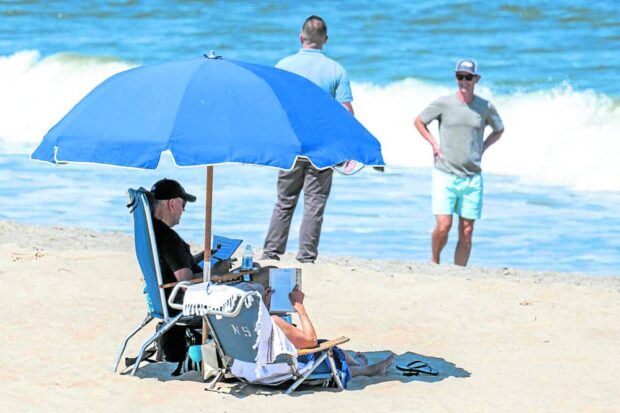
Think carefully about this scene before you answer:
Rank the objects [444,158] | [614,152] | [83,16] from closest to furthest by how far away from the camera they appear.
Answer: [444,158] → [614,152] → [83,16]

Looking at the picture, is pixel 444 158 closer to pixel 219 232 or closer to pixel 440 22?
pixel 219 232

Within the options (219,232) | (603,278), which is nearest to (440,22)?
(219,232)

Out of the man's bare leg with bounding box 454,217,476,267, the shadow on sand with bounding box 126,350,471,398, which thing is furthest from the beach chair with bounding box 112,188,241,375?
the man's bare leg with bounding box 454,217,476,267

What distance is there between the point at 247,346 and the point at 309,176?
3483 millimetres

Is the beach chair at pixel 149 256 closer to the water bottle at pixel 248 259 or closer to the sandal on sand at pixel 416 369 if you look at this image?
the water bottle at pixel 248 259

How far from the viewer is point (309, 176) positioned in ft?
32.4

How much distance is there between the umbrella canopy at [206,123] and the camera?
5.90 metres

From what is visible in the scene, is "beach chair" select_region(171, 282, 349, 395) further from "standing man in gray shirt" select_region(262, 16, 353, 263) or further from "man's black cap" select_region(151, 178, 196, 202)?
"standing man in gray shirt" select_region(262, 16, 353, 263)

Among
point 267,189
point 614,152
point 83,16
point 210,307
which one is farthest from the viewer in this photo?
point 83,16

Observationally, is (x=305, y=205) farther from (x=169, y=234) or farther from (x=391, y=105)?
(x=391, y=105)

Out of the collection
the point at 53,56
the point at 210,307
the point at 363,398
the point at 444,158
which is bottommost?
the point at 363,398

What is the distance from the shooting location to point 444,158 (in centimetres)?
1023

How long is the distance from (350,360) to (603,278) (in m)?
4.22

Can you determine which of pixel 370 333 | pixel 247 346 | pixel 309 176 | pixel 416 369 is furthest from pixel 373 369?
pixel 309 176
